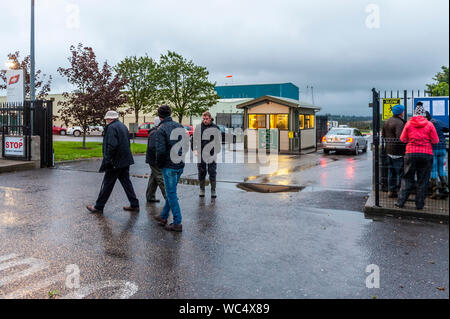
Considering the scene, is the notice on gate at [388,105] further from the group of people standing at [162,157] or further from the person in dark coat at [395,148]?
the group of people standing at [162,157]

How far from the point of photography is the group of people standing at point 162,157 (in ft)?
19.7

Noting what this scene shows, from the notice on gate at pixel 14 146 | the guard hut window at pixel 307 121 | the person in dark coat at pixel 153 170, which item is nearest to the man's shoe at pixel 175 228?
the person in dark coat at pixel 153 170

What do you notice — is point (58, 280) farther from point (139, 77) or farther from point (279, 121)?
point (139, 77)

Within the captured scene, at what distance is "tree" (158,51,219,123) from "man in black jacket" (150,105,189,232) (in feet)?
108

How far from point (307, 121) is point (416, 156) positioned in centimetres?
2001

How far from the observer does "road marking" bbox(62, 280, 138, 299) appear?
12.6ft

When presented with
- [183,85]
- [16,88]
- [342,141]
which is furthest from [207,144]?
[183,85]

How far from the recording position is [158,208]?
7.71 m

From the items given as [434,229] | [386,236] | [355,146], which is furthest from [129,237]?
[355,146]

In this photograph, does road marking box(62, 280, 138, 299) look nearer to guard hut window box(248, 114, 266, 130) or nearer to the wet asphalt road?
the wet asphalt road

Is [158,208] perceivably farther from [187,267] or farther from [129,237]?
[187,267]

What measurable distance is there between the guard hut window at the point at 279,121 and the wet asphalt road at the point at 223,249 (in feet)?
50.1

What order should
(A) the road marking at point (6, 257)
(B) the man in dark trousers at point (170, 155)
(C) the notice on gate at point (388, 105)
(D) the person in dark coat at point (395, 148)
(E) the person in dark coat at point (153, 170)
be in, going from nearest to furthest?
(A) the road marking at point (6, 257) → (B) the man in dark trousers at point (170, 155) → (E) the person in dark coat at point (153, 170) → (D) the person in dark coat at point (395, 148) → (C) the notice on gate at point (388, 105)

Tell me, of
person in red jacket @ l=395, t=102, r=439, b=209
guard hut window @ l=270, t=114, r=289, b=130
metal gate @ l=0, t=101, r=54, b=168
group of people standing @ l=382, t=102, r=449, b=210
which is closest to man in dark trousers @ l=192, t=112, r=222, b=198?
group of people standing @ l=382, t=102, r=449, b=210
